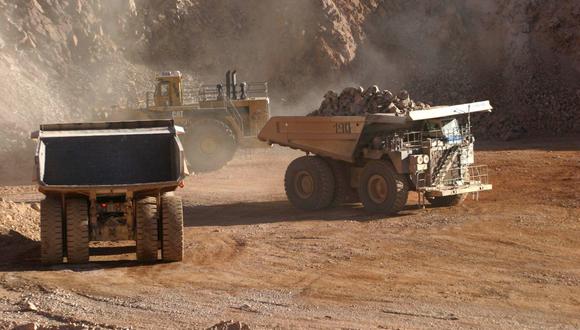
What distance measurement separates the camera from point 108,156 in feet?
50.2

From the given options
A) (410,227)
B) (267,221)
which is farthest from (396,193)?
(267,221)

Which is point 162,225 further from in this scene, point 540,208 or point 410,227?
point 540,208

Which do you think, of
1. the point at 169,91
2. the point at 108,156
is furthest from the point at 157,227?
the point at 169,91

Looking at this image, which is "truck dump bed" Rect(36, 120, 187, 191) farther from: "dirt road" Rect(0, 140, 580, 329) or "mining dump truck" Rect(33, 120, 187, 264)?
Result: "dirt road" Rect(0, 140, 580, 329)

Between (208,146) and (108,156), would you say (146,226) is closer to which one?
(108,156)

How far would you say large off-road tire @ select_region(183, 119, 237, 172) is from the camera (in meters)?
27.9

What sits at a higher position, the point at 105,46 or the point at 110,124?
the point at 105,46

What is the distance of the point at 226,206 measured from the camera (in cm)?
2184

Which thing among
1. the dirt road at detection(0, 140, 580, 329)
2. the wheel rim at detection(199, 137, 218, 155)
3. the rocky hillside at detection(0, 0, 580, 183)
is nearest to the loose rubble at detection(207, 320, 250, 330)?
the dirt road at detection(0, 140, 580, 329)

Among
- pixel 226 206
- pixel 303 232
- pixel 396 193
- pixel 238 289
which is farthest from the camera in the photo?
pixel 226 206

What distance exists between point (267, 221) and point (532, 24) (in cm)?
1987

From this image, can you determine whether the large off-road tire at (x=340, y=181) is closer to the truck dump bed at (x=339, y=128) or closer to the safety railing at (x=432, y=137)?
the truck dump bed at (x=339, y=128)

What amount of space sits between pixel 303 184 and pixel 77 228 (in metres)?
7.08

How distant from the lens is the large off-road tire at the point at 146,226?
14.6 m
